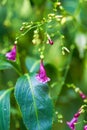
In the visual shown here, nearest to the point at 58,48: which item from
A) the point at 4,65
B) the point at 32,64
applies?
the point at 32,64

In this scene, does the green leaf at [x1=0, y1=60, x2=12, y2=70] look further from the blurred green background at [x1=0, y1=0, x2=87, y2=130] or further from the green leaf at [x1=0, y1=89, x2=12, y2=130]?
the blurred green background at [x1=0, y1=0, x2=87, y2=130]

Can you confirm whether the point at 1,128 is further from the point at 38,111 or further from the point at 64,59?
the point at 64,59

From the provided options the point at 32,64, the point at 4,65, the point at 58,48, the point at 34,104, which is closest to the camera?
the point at 34,104

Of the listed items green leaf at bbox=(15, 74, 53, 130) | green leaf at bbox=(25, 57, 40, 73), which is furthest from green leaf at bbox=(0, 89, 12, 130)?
green leaf at bbox=(25, 57, 40, 73)

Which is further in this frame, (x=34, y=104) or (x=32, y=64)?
(x=32, y=64)

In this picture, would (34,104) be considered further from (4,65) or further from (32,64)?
(32,64)

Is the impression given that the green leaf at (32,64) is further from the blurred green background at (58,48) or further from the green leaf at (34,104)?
the green leaf at (34,104)

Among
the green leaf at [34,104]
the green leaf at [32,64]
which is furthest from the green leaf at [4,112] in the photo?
the green leaf at [32,64]

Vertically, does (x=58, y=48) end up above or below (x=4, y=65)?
below
